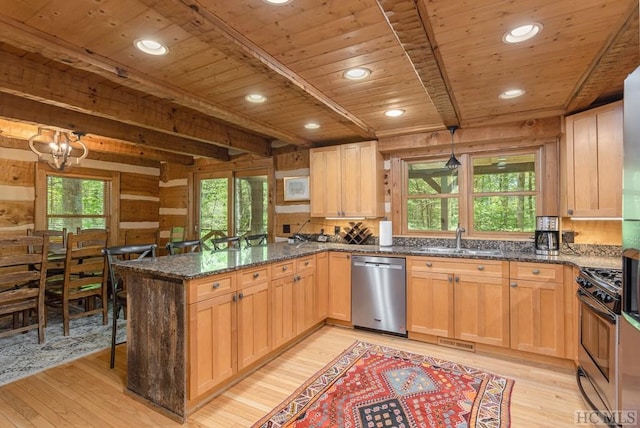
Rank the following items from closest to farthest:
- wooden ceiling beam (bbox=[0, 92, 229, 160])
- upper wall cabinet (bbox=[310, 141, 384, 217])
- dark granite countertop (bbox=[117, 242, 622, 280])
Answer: dark granite countertop (bbox=[117, 242, 622, 280])
wooden ceiling beam (bbox=[0, 92, 229, 160])
upper wall cabinet (bbox=[310, 141, 384, 217])

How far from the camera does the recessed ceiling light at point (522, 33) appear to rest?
5.75ft

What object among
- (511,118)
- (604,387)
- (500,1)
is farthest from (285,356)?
(511,118)

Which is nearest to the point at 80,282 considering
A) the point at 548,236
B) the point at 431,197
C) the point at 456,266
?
the point at 456,266

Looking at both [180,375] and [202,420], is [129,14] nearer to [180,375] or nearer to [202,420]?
[180,375]

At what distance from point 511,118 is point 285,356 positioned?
130 inches

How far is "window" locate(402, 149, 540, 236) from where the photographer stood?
356 cm

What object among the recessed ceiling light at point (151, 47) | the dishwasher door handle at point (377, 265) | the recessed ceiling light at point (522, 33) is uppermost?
the recessed ceiling light at point (151, 47)

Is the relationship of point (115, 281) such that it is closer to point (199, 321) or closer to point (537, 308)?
point (199, 321)

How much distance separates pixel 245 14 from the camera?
5.37 ft

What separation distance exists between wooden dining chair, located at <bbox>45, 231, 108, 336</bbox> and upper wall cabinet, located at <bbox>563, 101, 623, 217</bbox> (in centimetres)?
492

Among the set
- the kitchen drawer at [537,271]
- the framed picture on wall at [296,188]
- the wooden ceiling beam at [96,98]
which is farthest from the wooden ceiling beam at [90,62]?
the kitchen drawer at [537,271]

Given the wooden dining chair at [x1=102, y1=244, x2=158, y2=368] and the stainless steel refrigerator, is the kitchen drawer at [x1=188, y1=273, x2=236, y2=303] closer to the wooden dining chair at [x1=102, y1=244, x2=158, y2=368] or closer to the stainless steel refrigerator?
the wooden dining chair at [x1=102, y1=244, x2=158, y2=368]

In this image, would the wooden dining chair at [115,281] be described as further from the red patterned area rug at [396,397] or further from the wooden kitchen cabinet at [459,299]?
the wooden kitchen cabinet at [459,299]

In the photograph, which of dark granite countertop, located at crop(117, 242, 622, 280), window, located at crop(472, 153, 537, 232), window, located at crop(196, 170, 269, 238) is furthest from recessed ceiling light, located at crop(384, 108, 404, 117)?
window, located at crop(196, 170, 269, 238)
